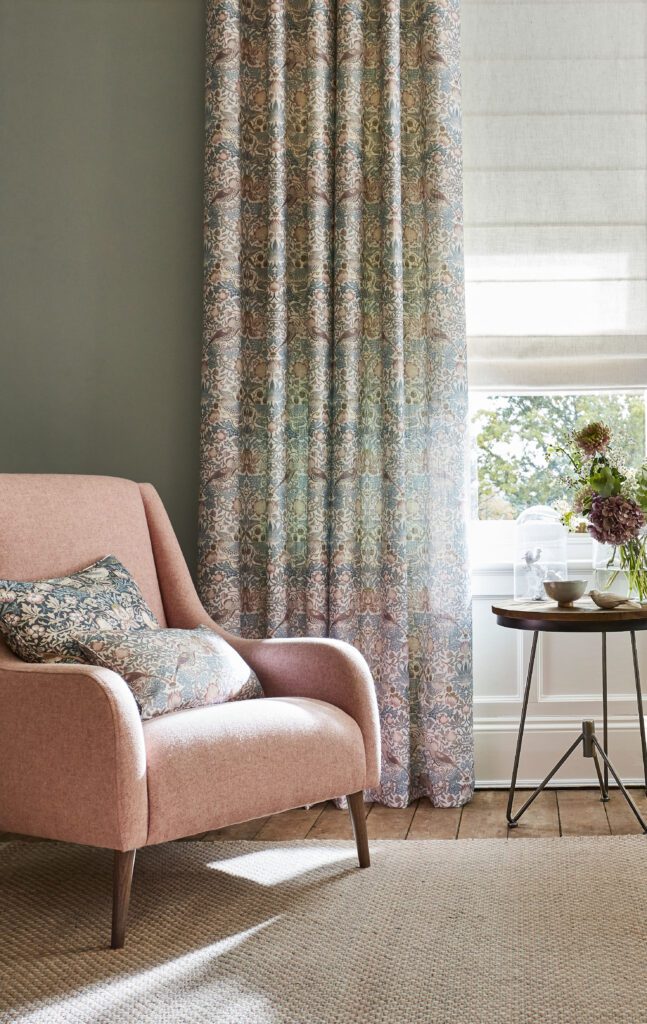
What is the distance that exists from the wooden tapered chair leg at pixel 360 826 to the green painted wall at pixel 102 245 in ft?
3.89

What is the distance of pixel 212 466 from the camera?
2.90 m

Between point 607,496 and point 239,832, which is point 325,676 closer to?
point 239,832

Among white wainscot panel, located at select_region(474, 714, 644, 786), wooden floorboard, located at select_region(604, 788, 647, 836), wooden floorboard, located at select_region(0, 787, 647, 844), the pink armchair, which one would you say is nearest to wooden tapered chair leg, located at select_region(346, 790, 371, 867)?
the pink armchair

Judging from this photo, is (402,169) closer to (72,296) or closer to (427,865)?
(72,296)

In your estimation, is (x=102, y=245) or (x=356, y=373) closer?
(x=356, y=373)

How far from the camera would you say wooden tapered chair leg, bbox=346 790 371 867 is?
2.26 meters

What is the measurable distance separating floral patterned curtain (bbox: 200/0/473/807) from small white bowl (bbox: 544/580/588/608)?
0.36 meters

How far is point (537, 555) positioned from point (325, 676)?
84 centimetres

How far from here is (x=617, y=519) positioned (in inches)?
100

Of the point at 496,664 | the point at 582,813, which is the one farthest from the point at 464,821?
the point at 496,664

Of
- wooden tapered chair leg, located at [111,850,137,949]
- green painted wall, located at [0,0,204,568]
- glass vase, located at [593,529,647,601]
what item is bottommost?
wooden tapered chair leg, located at [111,850,137,949]

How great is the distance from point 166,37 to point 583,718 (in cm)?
263

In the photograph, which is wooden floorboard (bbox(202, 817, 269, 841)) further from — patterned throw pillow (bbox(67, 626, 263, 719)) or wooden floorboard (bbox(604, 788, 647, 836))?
wooden floorboard (bbox(604, 788, 647, 836))

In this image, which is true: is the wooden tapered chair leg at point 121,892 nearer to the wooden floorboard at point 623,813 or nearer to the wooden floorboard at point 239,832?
the wooden floorboard at point 239,832
